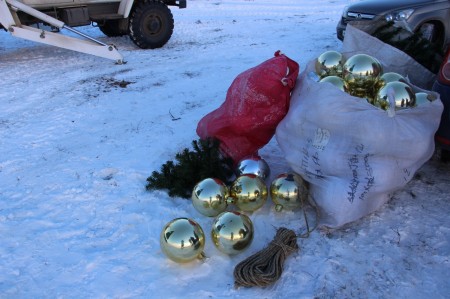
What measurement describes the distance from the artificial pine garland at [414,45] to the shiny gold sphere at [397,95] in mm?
1029

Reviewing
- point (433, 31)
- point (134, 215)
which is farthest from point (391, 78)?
point (433, 31)

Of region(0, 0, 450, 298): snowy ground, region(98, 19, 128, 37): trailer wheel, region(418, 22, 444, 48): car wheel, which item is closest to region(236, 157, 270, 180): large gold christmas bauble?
region(0, 0, 450, 298): snowy ground

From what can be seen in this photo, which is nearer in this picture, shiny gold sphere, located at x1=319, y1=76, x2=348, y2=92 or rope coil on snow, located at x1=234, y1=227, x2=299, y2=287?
rope coil on snow, located at x1=234, y1=227, x2=299, y2=287

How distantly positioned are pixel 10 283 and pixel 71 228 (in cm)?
53

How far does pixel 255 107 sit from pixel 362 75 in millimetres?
789

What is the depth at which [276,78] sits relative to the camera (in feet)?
10.1

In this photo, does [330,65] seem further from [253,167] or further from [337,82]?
[253,167]

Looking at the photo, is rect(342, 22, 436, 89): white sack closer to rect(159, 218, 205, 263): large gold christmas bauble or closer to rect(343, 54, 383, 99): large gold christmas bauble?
rect(343, 54, 383, 99): large gold christmas bauble

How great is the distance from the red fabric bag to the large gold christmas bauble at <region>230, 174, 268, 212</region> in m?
0.45

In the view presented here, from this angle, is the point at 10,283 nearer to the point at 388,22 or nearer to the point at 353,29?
the point at 353,29

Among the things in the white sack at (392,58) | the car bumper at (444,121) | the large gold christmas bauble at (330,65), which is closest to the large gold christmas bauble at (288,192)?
the large gold christmas bauble at (330,65)

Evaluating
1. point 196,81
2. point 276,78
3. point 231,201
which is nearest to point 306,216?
point 231,201

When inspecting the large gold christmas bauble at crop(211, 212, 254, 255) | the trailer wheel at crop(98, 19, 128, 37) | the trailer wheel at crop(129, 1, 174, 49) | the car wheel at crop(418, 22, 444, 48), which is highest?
the large gold christmas bauble at crop(211, 212, 254, 255)

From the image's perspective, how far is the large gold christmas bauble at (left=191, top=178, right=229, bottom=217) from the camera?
271 cm
